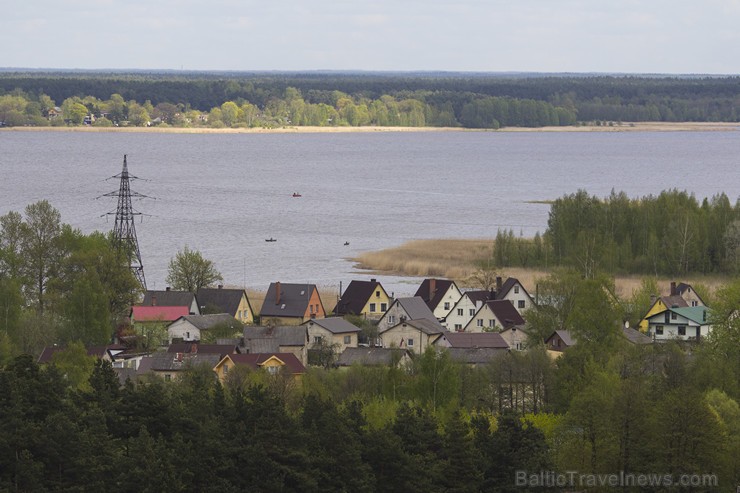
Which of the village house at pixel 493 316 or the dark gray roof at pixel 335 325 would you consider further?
the village house at pixel 493 316

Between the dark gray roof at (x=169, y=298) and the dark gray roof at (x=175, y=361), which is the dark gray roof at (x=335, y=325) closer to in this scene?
the dark gray roof at (x=169, y=298)

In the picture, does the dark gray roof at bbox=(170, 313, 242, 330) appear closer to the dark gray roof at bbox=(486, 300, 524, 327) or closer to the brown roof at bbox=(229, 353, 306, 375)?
the brown roof at bbox=(229, 353, 306, 375)

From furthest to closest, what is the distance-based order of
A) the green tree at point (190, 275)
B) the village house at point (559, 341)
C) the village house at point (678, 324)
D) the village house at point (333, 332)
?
the green tree at point (190, 275)
the village house at point (678, 324)
the village house at point (333, 332)
the village house at point (559, 341)

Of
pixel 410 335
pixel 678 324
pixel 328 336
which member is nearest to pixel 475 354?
pixel 410 335

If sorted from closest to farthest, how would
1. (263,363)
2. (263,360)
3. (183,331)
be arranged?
1. (263,363)
2. (263,360)
3. (183,331)

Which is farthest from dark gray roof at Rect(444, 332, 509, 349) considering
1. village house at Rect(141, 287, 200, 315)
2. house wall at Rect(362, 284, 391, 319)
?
village house at Rect(141, 287, 200, 315)

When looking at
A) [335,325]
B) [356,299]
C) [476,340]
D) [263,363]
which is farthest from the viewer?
[356,299]

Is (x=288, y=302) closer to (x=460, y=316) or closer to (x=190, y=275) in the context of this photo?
(x=460, y=316)

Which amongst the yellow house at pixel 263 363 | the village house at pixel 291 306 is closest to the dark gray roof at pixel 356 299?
the village house at pixel 291 306
